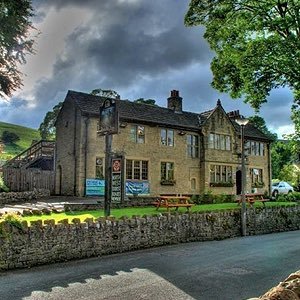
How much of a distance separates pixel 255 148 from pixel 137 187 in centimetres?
1767

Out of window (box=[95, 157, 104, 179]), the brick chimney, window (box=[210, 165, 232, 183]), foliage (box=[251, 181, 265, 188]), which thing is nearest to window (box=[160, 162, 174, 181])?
window (box=[210, 165, 232, 183])

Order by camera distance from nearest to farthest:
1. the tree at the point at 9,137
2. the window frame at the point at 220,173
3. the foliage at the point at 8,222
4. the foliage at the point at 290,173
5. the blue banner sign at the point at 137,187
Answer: the foliage at the point at 8,222
the blue banner sign at the point at 137,187
the window frame at the point at 220,173
the foliage at the point at 290,173
the tree at the point at 9,137

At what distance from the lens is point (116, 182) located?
16.2m

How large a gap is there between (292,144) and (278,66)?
243 inches

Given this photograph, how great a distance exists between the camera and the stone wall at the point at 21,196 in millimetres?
26359

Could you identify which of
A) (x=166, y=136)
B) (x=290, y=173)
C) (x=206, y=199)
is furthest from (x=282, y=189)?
(x=290, y=173)

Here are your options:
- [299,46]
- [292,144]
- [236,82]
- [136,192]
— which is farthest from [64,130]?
[299,46]

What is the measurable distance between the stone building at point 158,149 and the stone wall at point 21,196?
2834mm

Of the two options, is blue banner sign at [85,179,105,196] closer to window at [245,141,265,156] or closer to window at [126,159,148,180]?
window at [126,159,148,180]

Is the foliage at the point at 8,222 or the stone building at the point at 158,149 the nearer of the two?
the foliage at the point at 8,222

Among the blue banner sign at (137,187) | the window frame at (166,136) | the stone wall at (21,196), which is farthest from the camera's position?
the window frame at (166,136)

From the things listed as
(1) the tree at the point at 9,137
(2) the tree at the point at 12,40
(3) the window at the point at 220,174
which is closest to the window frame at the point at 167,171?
(3) the window at the point at 220,174

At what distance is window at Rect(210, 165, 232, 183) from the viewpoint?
39.2m

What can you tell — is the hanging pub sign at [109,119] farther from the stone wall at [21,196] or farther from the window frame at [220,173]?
the window frame at [220,173]
